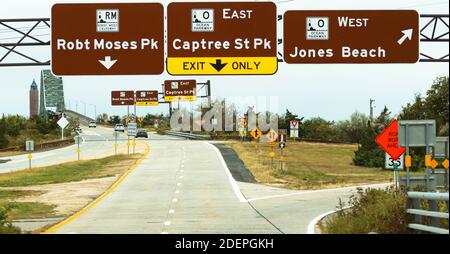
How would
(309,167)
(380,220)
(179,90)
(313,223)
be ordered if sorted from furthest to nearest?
(309,167) < (179,90) < (313,223) < (380,220)

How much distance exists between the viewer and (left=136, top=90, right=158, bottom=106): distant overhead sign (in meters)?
57.9

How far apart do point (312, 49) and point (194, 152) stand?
46.8 m

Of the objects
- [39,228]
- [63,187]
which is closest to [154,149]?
[63,187]

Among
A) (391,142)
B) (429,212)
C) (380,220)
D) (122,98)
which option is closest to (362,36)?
(380,220)

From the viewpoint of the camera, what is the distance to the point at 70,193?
34.0m

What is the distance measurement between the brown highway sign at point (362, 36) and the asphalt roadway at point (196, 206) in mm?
4652

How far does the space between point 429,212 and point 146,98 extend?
49.2 metres

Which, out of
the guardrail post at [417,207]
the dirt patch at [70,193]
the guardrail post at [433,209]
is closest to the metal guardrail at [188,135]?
the dirt patch at [70,193]

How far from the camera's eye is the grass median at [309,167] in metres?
41.4

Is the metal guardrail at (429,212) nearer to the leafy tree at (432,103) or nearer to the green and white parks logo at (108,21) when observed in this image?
the green and white parks logo at (108,21)

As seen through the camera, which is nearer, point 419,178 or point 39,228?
point 39,228

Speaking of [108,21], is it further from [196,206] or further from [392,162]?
[392,162]
